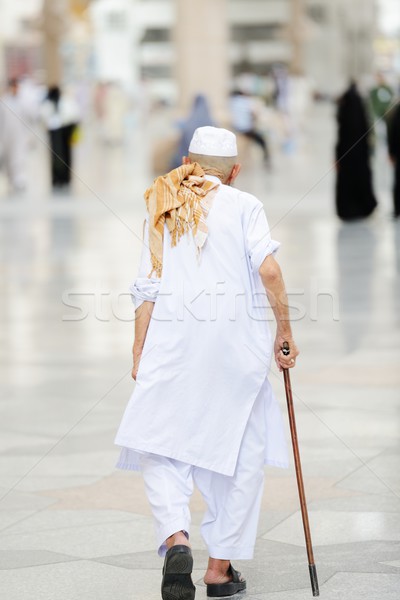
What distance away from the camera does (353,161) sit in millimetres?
15914

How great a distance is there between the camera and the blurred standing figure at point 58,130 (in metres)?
20.1

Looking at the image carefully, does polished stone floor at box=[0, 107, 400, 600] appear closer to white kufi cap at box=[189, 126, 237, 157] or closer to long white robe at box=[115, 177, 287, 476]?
long white robe at box=[115, 177, 287, 476]

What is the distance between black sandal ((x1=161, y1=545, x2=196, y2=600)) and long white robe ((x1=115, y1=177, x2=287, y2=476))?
1.07ft

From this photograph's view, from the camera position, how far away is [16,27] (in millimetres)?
99062

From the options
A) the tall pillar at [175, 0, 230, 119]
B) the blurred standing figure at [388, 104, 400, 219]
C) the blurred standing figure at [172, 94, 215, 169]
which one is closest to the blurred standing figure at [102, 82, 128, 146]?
the tall pillar at [175, 0, 230, 119]

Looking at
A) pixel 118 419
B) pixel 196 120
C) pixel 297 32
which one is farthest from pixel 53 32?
pixel 118 419

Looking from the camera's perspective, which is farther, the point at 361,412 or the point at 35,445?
the point at 361,412

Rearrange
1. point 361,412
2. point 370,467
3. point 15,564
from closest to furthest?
point 15,564
point 370,467
point 361,412

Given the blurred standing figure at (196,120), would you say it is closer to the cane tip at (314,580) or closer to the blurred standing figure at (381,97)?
the blurred standing figure at (381,97)

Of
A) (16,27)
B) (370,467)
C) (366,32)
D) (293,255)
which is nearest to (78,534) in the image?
(370,467)

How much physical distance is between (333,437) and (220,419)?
2.01m

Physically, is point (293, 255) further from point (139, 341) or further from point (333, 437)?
point (139, 341)

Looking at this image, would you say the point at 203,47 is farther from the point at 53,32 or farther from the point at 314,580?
the point at 314,580

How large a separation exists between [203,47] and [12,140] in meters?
3.87
